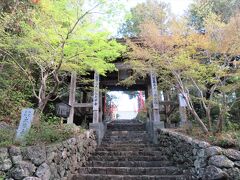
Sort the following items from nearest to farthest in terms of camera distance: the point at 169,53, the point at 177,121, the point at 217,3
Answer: the point at 169,53, the point at 177,121, the point at 217,3

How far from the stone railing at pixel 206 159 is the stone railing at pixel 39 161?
116 inches

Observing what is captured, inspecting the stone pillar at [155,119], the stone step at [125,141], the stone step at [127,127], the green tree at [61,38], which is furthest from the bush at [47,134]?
the stone step at [127,127]

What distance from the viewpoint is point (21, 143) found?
5.04 m

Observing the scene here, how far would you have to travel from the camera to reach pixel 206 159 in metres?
5.22

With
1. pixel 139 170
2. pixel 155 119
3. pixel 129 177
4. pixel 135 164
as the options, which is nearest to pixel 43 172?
pixel 129 177

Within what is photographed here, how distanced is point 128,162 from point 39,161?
3129 mm

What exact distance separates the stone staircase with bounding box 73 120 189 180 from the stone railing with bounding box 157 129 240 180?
0.44 m

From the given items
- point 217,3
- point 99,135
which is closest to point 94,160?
point 99,135

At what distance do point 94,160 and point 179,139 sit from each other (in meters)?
2.80

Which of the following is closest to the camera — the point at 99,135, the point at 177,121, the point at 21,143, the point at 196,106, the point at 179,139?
the point at 21,143

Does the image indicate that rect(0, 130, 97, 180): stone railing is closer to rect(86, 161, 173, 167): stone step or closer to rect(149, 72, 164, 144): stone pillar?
rect(86, 161, 173, 167): stone step

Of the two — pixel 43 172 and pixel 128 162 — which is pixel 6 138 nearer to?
pixel 43 172

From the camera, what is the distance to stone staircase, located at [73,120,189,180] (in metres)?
6.47

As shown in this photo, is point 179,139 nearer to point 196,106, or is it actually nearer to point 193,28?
point 193,28
